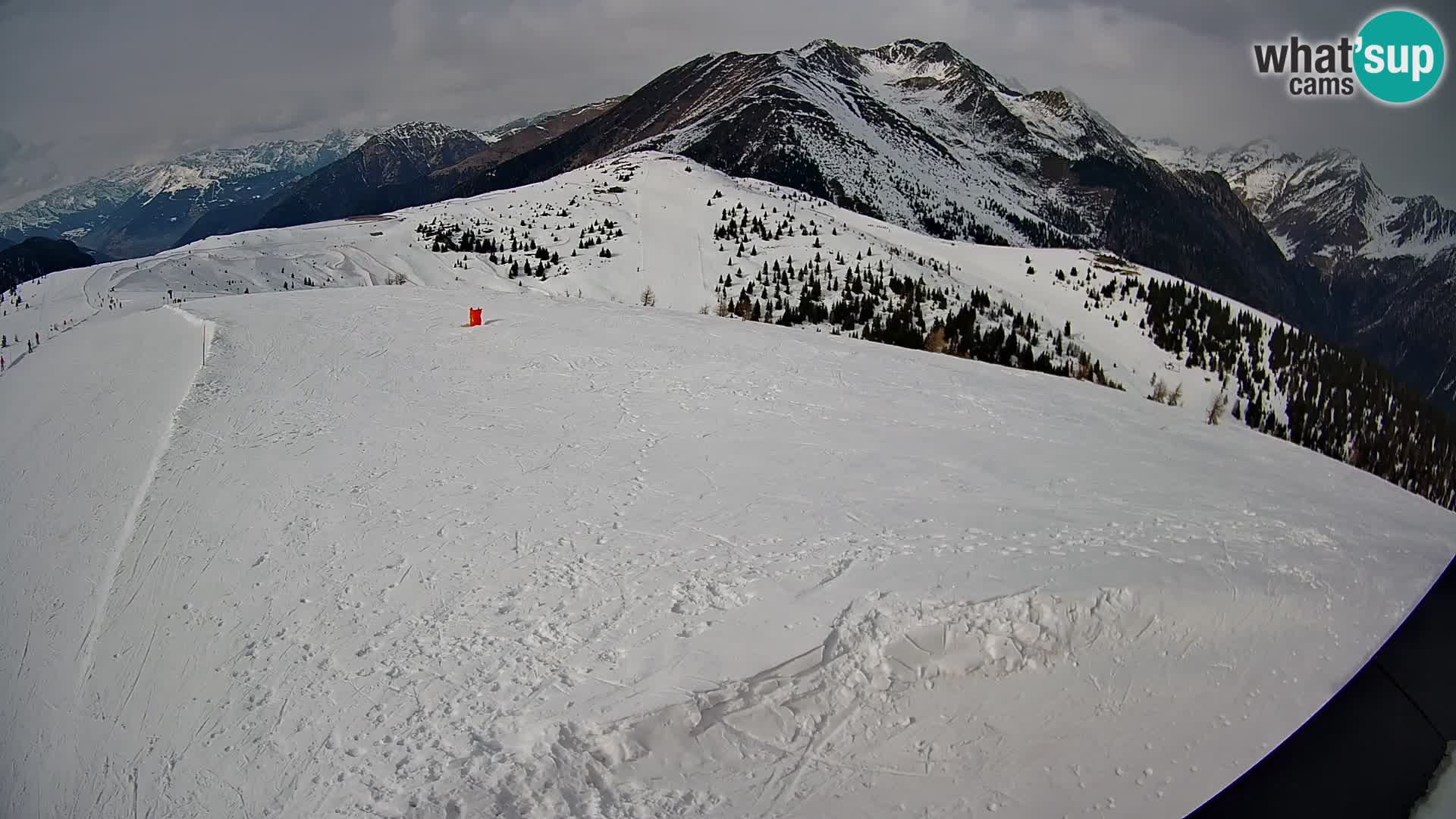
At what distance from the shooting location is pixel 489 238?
2827 cm

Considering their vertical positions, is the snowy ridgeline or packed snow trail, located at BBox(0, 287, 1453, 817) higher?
the snowy ridgeline

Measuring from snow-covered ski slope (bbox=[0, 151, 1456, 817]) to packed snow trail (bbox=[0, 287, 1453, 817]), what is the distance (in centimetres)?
3

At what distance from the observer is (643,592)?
5.22 metres

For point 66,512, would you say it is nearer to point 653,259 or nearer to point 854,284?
point 653,259

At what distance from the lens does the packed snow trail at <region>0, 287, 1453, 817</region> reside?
13.1ft

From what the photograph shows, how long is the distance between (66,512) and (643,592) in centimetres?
588

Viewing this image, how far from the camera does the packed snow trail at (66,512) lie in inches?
167

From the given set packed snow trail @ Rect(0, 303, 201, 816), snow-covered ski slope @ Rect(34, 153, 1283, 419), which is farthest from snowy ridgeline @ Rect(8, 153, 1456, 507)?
packed snow trail @ Rect(0, 303, 201, 816)

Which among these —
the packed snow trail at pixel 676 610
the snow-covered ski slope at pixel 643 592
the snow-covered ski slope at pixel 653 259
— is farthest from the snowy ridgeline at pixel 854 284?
the packed snow trail at pixel 676 610

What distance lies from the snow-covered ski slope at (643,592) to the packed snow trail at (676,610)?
0.09 feet

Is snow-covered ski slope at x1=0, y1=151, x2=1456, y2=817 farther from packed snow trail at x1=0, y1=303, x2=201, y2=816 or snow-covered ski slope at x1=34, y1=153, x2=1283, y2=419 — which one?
snow-covered ski slope at x1=34, y1=153, x2=1283, y2=419

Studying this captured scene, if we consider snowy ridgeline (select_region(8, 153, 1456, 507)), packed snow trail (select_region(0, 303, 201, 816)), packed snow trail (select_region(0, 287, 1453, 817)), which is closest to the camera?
packed snow trail (select_region(0, 287, 1453, 817))

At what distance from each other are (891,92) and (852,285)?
188821mm

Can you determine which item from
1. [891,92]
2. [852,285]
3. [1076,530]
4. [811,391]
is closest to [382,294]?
[811,391]
